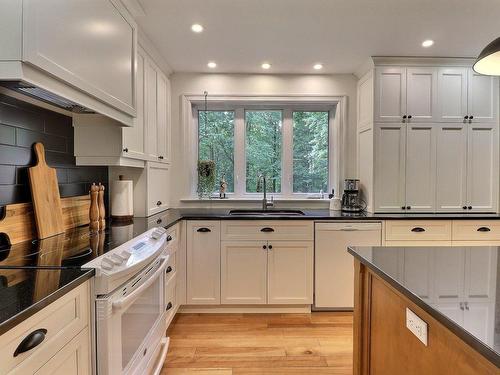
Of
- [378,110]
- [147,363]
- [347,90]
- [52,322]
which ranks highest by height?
[347,90]

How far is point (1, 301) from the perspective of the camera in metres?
0.86

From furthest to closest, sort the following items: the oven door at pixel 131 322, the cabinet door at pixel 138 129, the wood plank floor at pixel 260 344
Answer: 1. the cabinet door at pixel 138 129
2. the wood plank floor at pixel 260 344
3. the oven door at pixel 131 322

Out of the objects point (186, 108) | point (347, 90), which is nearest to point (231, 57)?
point (186, 108)

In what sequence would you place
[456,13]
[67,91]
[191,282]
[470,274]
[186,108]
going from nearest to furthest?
[470,274]
[67,91]
[456,13]
[191,282]
[186,108]

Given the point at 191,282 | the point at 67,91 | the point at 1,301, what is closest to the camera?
the point at 1,301

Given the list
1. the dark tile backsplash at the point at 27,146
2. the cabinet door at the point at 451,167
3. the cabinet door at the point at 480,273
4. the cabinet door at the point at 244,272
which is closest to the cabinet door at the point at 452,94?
the cabinet door at the point at 451,167

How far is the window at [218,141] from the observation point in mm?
3533

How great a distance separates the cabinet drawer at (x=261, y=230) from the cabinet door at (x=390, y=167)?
862mm

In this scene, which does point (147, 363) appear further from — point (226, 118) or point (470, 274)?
point (226, 118)

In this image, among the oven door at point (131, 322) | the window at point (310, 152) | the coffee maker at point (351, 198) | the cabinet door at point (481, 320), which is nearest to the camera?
the cabinet door at point (481, 320)

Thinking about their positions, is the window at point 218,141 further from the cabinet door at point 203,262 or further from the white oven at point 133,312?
the white oven at point 133,312

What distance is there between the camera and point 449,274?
1158mm

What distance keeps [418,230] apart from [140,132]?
2.61 meters

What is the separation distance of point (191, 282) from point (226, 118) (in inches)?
73.4
